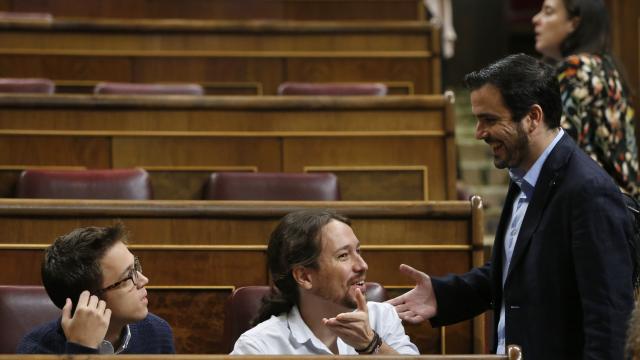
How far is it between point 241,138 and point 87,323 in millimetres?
927

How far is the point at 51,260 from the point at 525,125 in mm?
493

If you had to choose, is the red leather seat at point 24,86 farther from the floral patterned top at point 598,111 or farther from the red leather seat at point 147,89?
the floral patterned top at point 598,111

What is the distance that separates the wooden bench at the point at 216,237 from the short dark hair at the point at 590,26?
1.18 ft

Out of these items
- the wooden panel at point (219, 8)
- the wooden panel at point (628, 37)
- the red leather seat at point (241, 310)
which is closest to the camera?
the red leather seat at point (241, 310)

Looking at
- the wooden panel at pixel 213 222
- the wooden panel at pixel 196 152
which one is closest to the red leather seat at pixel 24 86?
the wooden panel at pixel 196 152

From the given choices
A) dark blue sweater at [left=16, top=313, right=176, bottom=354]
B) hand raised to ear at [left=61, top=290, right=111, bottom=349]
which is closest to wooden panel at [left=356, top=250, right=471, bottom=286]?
dark blue sweater at [left=16, top=313, right=176, bottom=354]

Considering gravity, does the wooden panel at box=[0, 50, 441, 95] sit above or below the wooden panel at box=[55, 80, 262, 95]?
above

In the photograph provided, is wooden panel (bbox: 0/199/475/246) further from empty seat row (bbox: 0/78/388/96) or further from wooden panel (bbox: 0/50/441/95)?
→ wooden panel (bbox: 0/50/441/95)

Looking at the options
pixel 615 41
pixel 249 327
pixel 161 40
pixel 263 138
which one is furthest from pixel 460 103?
pixel 249 327

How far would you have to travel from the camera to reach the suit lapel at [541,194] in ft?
3.54

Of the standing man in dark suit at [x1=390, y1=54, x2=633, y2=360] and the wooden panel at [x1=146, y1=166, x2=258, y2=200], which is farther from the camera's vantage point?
the wooden panel at [x1=146, y1=166, x2=258, y2=200]

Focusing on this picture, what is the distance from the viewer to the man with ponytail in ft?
3.79

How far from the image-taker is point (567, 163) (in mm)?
1079

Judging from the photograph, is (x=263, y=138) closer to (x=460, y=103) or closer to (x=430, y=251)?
(x=430, y=251)
